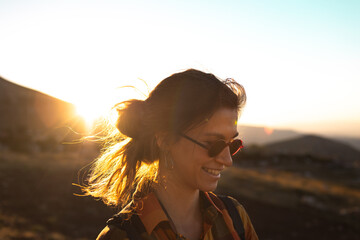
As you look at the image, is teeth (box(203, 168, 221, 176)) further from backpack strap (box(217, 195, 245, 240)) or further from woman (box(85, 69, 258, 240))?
backpack strap (box(217, 195, 245, 240))

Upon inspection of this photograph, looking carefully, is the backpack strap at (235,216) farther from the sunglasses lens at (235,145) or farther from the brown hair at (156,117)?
the brown hair at (156,117)

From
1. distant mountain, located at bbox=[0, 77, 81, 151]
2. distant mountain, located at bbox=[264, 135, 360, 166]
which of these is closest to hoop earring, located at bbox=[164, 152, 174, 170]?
distant mountain, located at bbox=[0, 77, 81, 151]

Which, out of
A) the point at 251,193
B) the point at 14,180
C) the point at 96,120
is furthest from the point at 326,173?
the point at 96,120

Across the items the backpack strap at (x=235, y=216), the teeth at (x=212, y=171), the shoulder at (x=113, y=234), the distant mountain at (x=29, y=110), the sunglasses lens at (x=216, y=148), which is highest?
Answer: the sunglasses lens at (x=216, y=148)

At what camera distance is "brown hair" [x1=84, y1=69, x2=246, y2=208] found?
7.45 ft

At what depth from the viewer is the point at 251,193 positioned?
50.9 feet

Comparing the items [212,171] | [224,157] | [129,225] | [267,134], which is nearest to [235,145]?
[224,157]

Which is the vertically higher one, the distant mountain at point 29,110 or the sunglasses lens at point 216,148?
the sunglasses lens at point 216,148

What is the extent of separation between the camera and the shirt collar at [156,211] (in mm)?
2009

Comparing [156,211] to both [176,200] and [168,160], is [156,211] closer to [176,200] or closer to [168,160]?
[176,200]

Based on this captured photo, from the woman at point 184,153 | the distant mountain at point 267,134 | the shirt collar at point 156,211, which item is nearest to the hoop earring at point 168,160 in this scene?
the woman at point 184,153

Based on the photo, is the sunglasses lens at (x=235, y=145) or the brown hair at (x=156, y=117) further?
the sunglasses lens at (x=235, y=145)

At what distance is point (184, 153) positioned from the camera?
229cm

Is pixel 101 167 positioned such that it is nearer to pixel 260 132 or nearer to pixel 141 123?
pixel 141 123
